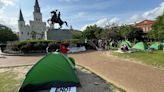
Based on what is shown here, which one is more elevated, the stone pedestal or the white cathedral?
the white cathedral

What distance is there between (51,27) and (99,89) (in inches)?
1097

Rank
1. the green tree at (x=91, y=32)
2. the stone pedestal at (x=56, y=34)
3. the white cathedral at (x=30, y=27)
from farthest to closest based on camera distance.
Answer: the white cathedral at (x=30, y=27) → the green tree at (x=91, y=32) → the stone pedestal at (x=56, y=34)

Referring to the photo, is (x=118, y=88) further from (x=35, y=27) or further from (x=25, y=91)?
(x=35, y=27)

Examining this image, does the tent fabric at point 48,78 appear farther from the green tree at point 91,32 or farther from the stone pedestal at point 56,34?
the green tree at point 91,32

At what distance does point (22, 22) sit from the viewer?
105m

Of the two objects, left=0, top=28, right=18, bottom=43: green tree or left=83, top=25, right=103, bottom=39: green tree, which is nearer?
left=83, top=25, right=103, bottom=39: green tree

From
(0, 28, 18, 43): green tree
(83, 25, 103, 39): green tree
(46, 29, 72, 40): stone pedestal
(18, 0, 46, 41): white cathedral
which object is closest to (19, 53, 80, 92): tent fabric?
(46, 29, 72, 40): stone pedestal

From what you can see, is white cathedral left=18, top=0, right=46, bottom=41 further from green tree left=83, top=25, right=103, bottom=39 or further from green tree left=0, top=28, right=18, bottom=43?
green tree left=83, top=25, right=103, bottom=39

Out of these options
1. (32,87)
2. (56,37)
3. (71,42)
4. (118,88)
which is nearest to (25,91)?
(32,87)

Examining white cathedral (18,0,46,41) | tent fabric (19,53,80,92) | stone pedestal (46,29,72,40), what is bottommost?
tent fabric (19,53,80,92)

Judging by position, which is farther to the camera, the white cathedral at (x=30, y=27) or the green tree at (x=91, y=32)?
the white cathedral at (x=30, y=27)

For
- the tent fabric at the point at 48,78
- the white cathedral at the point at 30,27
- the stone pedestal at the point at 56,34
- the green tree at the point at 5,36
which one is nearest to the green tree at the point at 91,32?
the green tree at the point at 5,36

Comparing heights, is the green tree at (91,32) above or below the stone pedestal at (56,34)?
above

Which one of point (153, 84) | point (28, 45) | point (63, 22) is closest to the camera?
point (153, 84)
